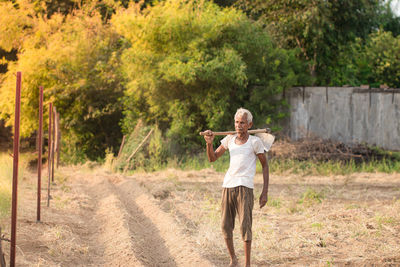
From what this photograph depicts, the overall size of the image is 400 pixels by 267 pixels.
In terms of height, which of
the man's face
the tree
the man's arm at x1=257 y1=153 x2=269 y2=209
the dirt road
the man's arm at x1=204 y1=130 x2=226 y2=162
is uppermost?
the tree

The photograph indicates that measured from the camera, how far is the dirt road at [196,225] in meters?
5.77

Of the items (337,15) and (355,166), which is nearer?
(355,166)

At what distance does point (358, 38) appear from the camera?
1652 cm

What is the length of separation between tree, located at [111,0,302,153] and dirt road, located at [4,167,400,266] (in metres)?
3.14

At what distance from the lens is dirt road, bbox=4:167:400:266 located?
5.77 m

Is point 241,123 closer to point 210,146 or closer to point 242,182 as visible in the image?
point 210,146

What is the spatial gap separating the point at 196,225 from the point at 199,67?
6.59 metres

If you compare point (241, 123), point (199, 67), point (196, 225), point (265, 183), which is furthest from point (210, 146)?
point (199, 67)

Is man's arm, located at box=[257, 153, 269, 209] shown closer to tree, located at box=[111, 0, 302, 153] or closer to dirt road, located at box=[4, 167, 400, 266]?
dirt road, located at box=[4, 167, 400, 266]

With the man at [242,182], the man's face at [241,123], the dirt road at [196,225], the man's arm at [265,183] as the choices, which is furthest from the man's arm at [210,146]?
the dirt road at [196,225]

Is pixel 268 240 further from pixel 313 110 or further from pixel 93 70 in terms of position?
pixel 93 70

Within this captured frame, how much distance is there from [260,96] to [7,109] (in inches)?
313

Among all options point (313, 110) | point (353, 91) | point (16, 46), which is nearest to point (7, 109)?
point (16, 46)

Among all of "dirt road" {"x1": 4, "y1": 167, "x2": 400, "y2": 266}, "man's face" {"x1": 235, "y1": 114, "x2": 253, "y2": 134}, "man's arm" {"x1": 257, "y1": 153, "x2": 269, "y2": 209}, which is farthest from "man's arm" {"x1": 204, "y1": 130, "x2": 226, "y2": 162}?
"dirt road" {"x1": 4, "y1": 167, "x2": 400, "y2": 266}
